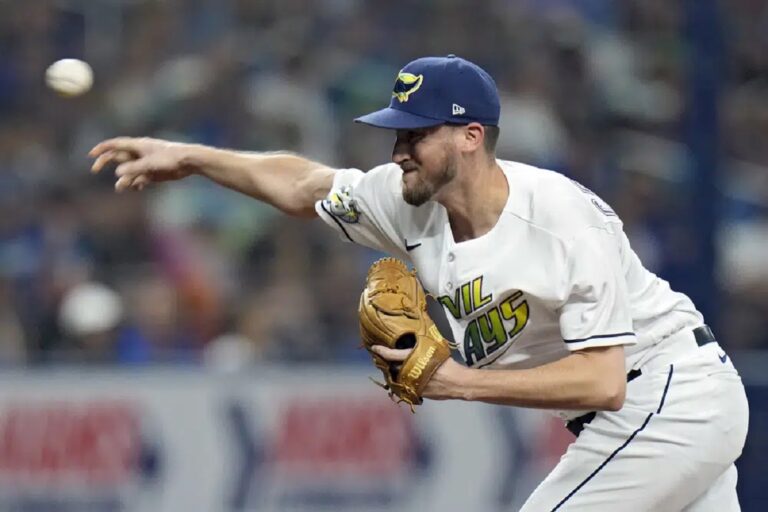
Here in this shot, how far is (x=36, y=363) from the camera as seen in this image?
7836 mm

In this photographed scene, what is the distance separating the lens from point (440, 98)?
4262 mm

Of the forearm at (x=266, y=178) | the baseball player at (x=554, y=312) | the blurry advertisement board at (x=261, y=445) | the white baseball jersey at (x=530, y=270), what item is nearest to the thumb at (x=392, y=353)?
the baseball player at (x=554, y=312)

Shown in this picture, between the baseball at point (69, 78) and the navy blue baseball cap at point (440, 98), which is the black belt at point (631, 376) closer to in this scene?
the navy blue baseball cap at point (440, 98)

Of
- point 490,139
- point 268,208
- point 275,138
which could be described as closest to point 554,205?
point 490,139

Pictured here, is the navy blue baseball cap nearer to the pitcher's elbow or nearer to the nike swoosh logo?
the nike swoosh logo

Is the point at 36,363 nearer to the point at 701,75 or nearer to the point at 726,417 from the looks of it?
the point at 701,75

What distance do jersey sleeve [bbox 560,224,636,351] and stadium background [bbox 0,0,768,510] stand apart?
11.6ft

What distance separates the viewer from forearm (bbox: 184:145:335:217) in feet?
16.2

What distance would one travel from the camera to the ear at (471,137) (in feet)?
14.1

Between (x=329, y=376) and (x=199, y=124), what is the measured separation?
2826mm

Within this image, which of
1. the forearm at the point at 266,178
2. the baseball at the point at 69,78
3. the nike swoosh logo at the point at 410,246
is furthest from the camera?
the baseball at the point at 69,78

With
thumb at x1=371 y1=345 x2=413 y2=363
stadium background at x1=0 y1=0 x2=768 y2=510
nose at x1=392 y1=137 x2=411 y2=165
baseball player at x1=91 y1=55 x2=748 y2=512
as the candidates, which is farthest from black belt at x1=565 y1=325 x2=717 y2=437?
stadium background at x1=0 y1=0 x2=768 y2=510

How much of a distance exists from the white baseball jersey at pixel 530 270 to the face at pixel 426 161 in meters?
0.20

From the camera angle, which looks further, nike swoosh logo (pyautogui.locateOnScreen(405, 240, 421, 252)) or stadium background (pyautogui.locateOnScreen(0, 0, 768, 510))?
stadium background (pyautogui.locateOnScreen(0, 0, 768, 510))
